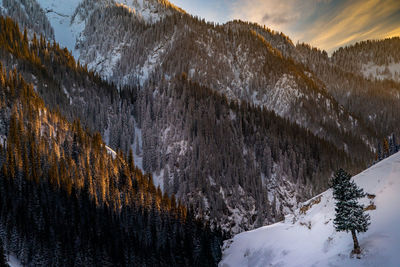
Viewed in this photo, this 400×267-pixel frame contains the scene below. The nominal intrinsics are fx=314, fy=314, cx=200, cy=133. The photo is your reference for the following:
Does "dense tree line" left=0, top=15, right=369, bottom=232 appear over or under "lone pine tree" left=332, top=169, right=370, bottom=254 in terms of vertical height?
over

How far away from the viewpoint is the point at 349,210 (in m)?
35.7

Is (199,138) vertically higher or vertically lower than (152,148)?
higher

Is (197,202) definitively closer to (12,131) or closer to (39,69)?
(12,131)

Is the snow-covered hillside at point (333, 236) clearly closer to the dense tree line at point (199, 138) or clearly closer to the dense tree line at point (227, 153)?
the dense tree line at point (199, 138)

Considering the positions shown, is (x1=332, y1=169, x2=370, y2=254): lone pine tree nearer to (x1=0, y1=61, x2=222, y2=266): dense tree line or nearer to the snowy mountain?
(x1=0, y1=61, x2=222, y2=266): dense tree line

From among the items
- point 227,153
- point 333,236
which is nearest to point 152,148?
point 227,153

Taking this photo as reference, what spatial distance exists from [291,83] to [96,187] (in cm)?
14612

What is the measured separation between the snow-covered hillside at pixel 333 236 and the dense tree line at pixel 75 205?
78.8ft

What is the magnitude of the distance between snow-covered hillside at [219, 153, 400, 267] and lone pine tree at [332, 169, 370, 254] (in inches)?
60.0

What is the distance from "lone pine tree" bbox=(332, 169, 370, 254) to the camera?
3484cm

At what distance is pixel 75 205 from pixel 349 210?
58.6 metres

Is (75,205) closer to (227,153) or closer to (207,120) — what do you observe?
(227,153)

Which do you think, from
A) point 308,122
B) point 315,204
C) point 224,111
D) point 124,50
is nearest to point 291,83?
point 308,122

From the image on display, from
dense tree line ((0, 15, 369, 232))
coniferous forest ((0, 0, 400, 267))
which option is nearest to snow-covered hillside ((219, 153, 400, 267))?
coniferous forest ((0, 0, 400, 267))
